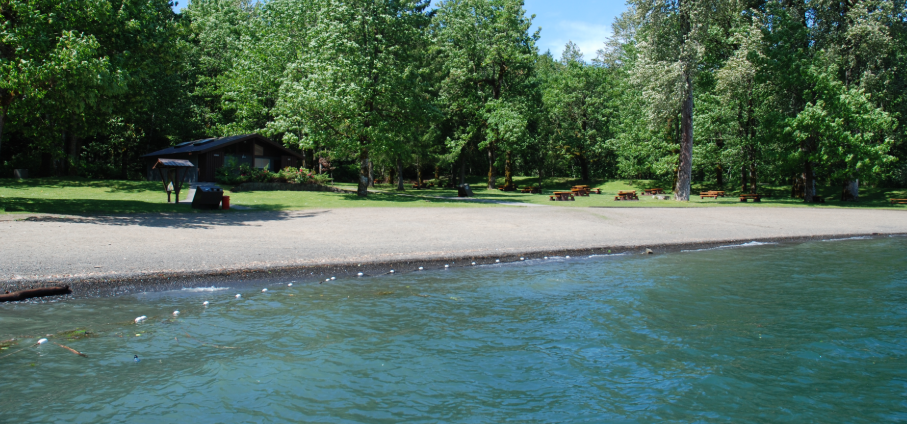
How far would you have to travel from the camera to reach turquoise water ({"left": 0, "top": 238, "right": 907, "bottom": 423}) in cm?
587

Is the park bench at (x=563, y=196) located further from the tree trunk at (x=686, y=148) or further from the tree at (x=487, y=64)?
the tree at (x=487, y=64)

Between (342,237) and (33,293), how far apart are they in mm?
7648

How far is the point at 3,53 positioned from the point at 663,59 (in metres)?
31.3

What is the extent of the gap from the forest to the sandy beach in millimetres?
5475

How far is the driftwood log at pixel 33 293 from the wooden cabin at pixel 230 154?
32.1 m

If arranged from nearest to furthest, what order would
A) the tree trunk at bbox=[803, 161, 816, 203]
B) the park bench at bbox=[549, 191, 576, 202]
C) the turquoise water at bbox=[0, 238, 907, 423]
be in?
1. the turquoise water at bbox=[0, 238, 907, 423]
2. the park bench at bbox=[549, 191, 576, 202]
3. the tree trunk at bbox=[803, 161, 816, 203]

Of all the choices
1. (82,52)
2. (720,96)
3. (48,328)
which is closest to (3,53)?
(82,52)

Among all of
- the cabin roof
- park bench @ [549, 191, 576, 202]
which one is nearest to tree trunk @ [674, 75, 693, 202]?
park bench @ [549, 191, 576, 202]

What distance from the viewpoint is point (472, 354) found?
742 cm

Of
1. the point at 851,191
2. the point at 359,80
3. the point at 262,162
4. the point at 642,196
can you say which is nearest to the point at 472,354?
the point at 359,80

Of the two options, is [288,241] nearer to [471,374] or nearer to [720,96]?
[471,374]

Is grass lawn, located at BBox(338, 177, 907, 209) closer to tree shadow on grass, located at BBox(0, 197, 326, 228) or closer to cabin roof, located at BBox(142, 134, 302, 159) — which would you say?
cabin roof, located at BBox(142, 134, 302, 159)

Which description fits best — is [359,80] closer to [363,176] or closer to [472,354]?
[363,176]

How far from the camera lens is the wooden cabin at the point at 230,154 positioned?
4259 centimetres
